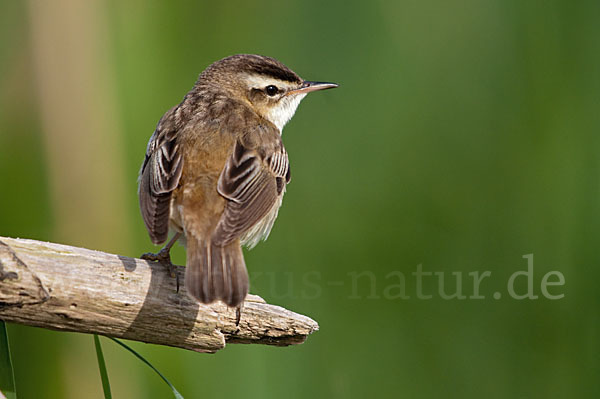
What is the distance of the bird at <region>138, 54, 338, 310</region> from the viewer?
2.59 m

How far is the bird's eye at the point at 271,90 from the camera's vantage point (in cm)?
362

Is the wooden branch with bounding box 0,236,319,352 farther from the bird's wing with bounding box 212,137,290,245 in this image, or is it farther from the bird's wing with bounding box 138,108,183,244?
the bird's wing with bounding box 212,137,290,245

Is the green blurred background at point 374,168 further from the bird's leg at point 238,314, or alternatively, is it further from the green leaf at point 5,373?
the green leaf at point 5,373

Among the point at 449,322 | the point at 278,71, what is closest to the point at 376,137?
the point at 278,71

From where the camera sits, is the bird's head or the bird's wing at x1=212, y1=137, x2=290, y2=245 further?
the bird's head

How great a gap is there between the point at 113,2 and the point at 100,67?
0.29 metres

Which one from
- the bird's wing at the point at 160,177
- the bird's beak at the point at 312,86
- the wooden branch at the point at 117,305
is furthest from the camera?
the bird's beak at the point at 312,86

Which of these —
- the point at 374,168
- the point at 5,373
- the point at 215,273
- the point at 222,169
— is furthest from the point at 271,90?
the point at 5,373

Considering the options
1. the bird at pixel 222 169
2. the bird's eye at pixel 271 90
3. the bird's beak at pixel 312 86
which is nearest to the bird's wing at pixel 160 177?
the bird at pixel 222 169

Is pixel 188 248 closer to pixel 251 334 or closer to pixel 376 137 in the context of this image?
pixel 251 334

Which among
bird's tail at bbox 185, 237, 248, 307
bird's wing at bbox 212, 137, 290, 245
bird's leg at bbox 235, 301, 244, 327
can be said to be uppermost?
bird's wing at bbox 212, 137, 290, 245

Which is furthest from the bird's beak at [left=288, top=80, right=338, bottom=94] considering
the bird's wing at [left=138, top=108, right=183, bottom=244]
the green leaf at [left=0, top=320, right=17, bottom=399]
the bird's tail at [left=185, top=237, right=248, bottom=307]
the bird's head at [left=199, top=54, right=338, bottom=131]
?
the green leaf at [left=0, top=320, right=17, bottom=399]

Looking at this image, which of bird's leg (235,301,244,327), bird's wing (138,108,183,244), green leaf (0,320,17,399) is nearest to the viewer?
green leaf (0,320,17,399)

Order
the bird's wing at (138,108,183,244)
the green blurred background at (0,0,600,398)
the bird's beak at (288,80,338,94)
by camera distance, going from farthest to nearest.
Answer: the bird's beak at (288,80,338,94), the green blurred background at (0,0,600,398), the bird's wing at (138,108,183,244)
